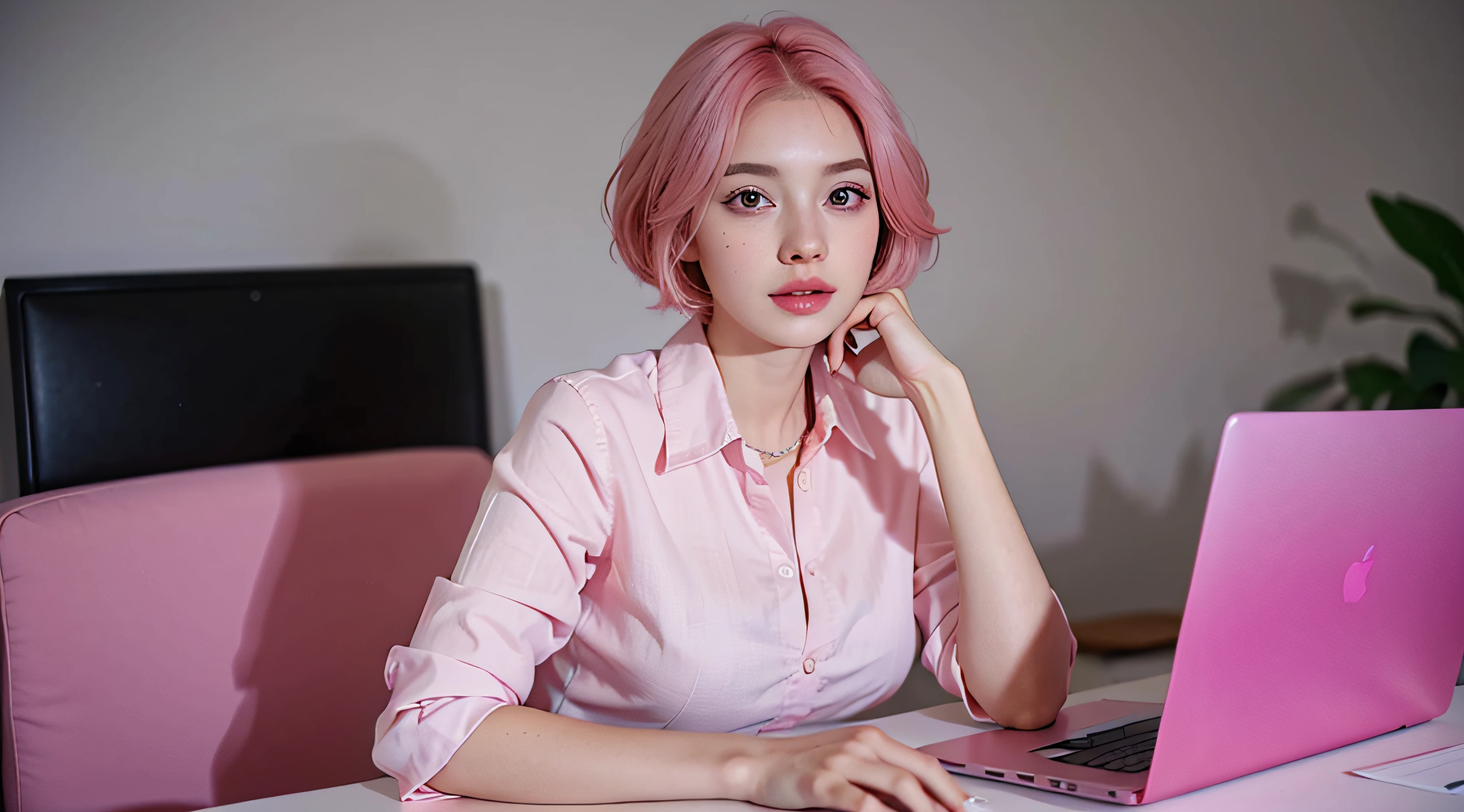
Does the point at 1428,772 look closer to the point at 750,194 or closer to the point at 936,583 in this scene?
the point at 936,583

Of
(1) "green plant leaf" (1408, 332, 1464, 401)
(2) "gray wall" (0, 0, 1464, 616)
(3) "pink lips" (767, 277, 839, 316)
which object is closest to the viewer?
(3) "pink lips" (767, 277, 839, 316)

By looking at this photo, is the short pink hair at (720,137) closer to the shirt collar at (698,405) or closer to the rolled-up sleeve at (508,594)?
the shirt collar at (698,405)

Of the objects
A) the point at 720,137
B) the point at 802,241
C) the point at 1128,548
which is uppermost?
the point at 720,137

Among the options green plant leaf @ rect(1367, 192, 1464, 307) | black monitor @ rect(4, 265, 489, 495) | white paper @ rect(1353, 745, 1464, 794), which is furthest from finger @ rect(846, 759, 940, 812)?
green plant leaf @ rect(1367, 192, 1464, 307)

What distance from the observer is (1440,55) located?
293 cm

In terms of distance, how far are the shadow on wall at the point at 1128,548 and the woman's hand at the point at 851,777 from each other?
173cm

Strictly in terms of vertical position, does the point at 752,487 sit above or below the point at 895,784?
above

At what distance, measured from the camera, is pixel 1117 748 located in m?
0.92

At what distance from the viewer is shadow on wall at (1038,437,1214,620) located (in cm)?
253

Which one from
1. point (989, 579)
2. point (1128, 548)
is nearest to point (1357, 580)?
point (989, 579)

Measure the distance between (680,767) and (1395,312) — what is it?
246 centimetres

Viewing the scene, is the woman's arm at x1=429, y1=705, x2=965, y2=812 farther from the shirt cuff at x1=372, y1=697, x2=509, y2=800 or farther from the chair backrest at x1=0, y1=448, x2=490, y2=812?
the chair backrest at x1=0, y1=448, x2=490, y2=812

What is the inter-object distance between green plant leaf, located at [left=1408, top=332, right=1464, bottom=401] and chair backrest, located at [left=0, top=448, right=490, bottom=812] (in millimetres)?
2182

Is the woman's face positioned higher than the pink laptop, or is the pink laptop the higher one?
the woman's face
